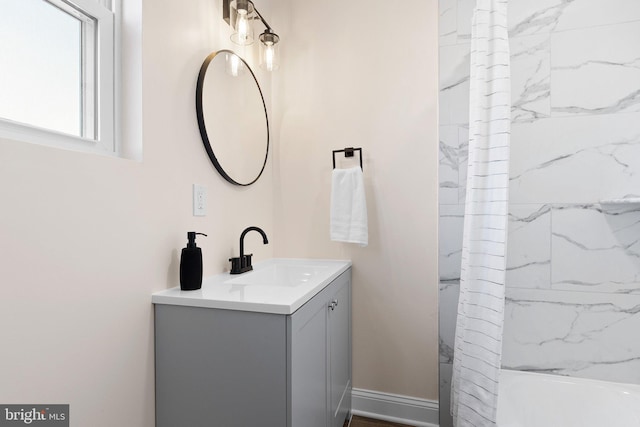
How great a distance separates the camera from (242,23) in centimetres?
156

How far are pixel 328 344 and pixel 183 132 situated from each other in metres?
1.03

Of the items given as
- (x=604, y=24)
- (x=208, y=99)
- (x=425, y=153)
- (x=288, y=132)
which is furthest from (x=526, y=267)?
(x=208, y=99)

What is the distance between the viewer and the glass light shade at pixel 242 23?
154cm

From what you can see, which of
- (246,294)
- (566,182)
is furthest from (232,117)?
(566,182)

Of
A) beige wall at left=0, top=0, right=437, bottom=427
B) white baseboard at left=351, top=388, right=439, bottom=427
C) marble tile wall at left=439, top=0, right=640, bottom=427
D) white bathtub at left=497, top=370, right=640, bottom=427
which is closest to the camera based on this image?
beige wall at left=0, top=0, right=437, bottom=427

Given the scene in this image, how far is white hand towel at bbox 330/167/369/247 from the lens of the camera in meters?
1.81

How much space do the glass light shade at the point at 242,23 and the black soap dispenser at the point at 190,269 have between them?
0.97 meters

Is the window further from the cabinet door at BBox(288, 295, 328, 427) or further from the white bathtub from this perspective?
the white bathtub

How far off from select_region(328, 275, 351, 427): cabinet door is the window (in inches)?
42.9

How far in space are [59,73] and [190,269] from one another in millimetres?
696

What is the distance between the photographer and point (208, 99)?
4.68ft

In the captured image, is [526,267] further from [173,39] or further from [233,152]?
[173,39]

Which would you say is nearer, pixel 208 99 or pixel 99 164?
pixel 99 164

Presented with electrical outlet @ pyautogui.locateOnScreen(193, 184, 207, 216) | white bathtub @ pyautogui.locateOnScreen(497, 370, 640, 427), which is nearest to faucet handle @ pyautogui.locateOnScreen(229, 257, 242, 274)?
electrical outlet @ pyautogui.locateOnScreen(193, 184, 207, 216)
